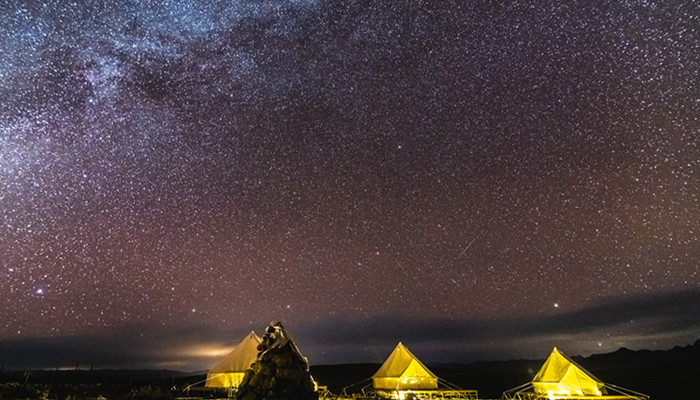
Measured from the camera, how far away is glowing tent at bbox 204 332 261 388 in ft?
99.1

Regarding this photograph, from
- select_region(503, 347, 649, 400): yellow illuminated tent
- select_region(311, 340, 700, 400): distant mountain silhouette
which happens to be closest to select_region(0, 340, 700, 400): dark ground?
select_region(311, 340, 700, 400): distant mountain silhouette

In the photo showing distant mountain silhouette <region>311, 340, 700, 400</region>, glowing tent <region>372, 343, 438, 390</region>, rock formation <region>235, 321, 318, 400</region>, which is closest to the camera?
rock formation <region>235, 321, 318, 400</region>

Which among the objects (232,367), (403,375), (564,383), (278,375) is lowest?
(278,375)

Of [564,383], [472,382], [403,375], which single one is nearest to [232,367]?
[403,375]

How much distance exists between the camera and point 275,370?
10.3m

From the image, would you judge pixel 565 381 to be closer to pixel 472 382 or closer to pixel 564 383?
pixel 564 383

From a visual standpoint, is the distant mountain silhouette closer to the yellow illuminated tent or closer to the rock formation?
the yellow illuminated tent

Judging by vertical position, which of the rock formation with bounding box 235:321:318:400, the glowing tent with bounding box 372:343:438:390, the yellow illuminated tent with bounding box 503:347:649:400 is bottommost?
the rock formation with bounding box 235:321:318:400

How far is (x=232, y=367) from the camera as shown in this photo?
1204 inches

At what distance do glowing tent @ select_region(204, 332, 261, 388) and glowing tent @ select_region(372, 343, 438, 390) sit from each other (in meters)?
11.5

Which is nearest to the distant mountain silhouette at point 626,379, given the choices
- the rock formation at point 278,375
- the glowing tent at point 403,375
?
the glowing tent at point 403,375

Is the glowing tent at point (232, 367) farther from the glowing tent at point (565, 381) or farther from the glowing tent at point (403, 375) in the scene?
the glowing tent at point (565, 381)

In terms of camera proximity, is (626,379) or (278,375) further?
(626,379)

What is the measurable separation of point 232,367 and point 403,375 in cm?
1387
